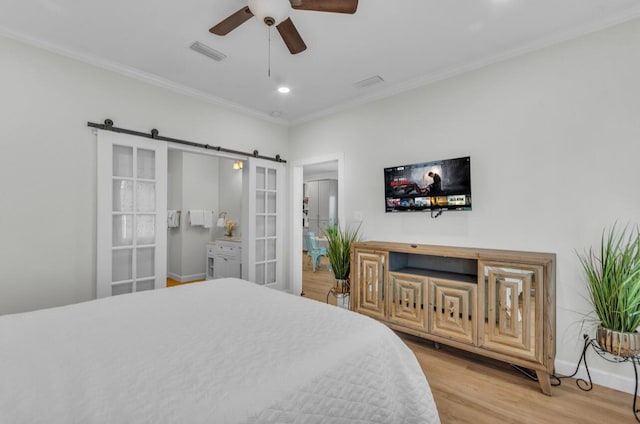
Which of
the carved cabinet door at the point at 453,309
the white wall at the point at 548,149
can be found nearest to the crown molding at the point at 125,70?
the white wall at the point at 548,149

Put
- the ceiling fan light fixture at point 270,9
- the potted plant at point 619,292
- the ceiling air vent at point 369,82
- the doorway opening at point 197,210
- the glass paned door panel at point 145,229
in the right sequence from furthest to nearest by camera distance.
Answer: the doorway opening at point 197,210 → the ceiling air vent at point 369,82 → the glass paned door panel at point 145,229 → the potted plant at point 619,292 → the ceiling fan light fixture at point 270,9

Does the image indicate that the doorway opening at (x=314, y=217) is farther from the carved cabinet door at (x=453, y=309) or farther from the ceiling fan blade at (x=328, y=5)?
the ceiling fan blade at (x=328, y=5)

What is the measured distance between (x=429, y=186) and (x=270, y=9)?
82.2 inches

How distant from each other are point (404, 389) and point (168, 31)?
9.42 ft

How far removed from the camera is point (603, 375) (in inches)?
84.4

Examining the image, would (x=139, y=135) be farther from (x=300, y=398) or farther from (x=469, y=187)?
(x=469, y=187)

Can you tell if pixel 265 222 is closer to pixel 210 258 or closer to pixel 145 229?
pixel 145 229

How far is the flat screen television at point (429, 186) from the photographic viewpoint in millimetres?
2752

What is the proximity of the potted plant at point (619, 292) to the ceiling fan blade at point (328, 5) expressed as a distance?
7.33 ft

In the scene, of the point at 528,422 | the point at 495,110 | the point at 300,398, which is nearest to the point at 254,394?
the point at 300,398

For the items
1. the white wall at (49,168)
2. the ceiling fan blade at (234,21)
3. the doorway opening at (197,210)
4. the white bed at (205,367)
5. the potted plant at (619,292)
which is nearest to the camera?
the white bed at (205,367)

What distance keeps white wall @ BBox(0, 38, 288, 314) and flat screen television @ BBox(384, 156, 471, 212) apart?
107 inches

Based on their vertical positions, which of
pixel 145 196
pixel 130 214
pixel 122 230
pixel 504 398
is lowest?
pixel 504 398

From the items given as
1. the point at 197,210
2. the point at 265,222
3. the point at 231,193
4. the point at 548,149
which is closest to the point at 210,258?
the point at 197,210
